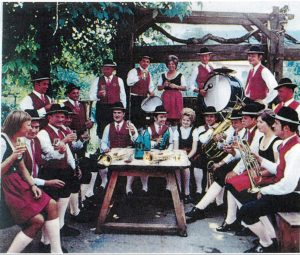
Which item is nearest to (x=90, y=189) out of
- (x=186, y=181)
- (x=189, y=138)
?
(x=186, y=181)

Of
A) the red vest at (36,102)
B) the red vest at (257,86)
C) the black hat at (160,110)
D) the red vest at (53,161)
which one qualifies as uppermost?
the red vest at (257,86)

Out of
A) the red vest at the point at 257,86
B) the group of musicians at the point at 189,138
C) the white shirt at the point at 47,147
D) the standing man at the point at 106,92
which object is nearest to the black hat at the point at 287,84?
the group of musicians at the point at 189,138

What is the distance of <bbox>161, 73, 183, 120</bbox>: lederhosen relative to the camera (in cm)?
598

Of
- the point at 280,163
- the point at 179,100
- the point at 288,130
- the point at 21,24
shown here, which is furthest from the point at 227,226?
the point at 21,24

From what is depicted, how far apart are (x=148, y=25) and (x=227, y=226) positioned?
2.98m

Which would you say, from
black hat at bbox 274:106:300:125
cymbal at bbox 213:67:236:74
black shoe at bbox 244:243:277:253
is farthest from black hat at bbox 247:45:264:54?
black shoe at bbox 244:243:277:253

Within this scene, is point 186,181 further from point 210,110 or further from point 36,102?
point 36,102

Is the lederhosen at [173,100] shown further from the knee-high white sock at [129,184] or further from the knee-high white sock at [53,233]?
the knee-high white sock at [53,233]

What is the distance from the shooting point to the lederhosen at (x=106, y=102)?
224 inches

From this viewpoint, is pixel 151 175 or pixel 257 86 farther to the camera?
pixel 257 86

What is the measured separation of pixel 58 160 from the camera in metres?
4.59

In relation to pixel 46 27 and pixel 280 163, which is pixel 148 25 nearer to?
pixel 46 27

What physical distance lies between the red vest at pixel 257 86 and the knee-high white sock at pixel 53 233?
2887mm

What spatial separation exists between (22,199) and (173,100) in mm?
2865
